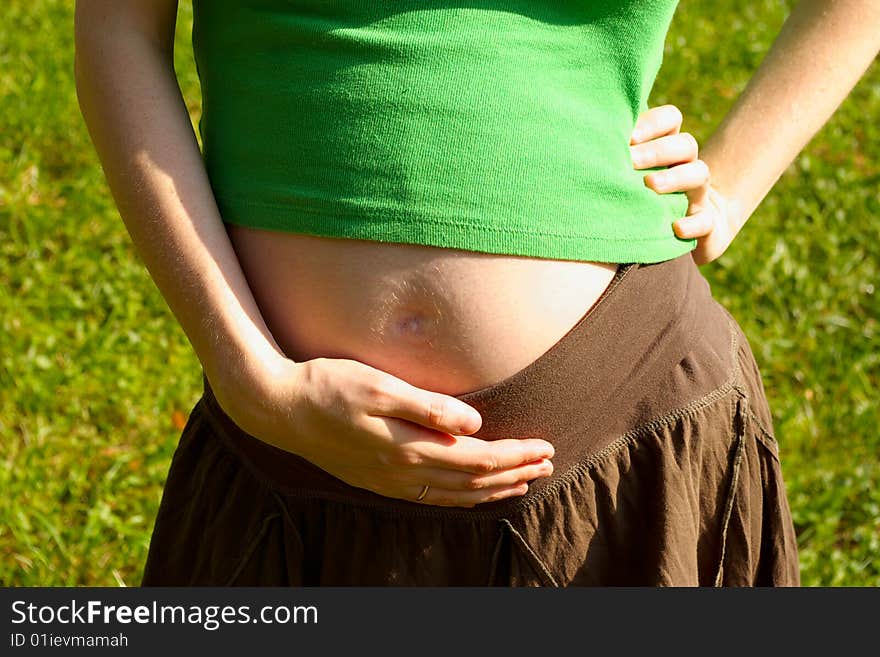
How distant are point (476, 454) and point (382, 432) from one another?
125mm

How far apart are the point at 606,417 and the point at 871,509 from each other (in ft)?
5.68

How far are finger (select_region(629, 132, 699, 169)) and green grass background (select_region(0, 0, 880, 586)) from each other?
158cm

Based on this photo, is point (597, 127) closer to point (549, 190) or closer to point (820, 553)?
point (549, 190)

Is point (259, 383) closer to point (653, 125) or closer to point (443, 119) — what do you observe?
point (443, 119)

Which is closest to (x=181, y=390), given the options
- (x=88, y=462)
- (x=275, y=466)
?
(x=88, y=462)

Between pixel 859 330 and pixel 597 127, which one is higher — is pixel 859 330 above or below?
below

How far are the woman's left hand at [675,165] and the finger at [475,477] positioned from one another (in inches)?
15.8

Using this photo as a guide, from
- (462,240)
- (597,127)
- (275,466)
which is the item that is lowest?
(275,466)

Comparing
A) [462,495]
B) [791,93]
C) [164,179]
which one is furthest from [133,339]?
[791,93]

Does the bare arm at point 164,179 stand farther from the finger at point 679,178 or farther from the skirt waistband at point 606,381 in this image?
the finger at point 679,178

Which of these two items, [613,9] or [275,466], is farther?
[275,466]

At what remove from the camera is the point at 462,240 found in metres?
1.36

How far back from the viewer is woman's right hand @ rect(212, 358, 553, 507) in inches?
53.0

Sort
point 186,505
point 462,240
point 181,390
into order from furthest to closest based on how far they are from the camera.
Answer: point 181,390
point 186,505
point 462,240
